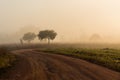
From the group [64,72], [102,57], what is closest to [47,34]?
[102,57]

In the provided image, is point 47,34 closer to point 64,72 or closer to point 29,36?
point 29,36

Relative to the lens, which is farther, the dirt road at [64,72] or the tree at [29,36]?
the tree at [29,36]

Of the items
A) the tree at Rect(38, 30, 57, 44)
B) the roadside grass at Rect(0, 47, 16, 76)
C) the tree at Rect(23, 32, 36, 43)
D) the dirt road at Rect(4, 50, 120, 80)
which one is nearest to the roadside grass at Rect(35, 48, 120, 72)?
the dirt road at Rect(4, 50, 120, 80)

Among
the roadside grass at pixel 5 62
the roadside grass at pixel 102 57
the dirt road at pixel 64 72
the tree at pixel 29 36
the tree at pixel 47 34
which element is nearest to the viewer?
the dirt road at pixel 64 72

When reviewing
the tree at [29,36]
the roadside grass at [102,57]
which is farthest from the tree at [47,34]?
the roadside grass at [102,57]

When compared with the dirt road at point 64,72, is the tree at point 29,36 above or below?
above

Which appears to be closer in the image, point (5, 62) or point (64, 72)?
point (64, 72)

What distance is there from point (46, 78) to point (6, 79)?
349 cm

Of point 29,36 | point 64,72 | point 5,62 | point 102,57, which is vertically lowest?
point 64,72

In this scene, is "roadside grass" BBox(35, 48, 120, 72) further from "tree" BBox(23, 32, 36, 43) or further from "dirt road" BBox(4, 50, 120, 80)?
"tree" BBox(23, 32, 36, 43)

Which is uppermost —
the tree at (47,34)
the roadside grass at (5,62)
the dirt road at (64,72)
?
the tree at (47,34)

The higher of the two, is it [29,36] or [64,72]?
[29,36]

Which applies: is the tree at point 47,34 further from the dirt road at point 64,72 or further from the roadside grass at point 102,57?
the dirt road at point 64,72

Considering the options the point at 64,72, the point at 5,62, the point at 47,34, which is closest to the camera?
the point at 64,72
